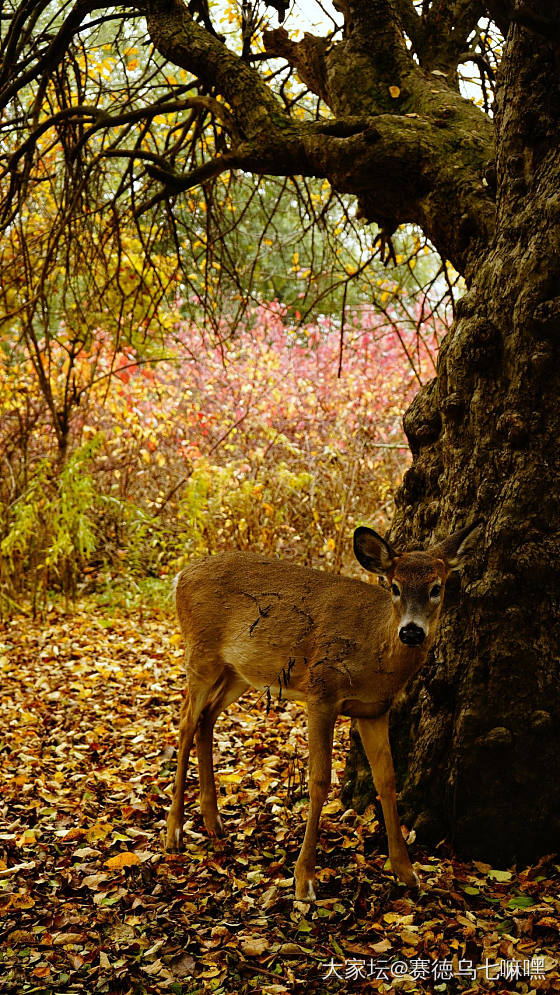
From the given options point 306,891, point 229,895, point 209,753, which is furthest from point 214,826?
point 306,891

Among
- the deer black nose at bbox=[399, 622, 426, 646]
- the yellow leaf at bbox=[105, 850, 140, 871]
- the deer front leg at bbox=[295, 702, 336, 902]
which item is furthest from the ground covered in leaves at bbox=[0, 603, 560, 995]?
the deer black nose at bbox=[399, 622, 426, 646]

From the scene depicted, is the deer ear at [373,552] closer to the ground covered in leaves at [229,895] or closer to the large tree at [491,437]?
the large tree at [491,437]

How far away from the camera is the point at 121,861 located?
410cm

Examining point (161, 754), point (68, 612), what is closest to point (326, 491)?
point (68, 612)

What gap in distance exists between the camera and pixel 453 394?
405cm

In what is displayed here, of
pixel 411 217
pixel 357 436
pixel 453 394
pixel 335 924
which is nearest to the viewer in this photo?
pixel 335 924

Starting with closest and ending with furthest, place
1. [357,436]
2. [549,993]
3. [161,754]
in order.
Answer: [549,993] < [161,754] < [357,436]

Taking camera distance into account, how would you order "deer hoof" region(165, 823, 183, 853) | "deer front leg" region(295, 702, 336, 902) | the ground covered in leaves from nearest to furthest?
1. the ground covered in leaves
2. "deer front leg" region(295, 702, 336, 902)
3. "deer hoof" region(165, 823, 183, 853)

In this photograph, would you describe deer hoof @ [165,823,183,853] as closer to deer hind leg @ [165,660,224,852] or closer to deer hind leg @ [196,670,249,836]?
deer hind leg @ [165,660,224,852]

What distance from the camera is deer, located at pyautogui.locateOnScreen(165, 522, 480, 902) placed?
3.58 metres

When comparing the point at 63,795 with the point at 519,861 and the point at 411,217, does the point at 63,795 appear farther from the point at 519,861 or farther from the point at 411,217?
the point at 411,217

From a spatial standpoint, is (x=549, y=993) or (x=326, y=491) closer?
(x=549, y=993)

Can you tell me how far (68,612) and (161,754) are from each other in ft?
12.5

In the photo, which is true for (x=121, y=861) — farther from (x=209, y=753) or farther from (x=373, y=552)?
(x=373, y=552)
